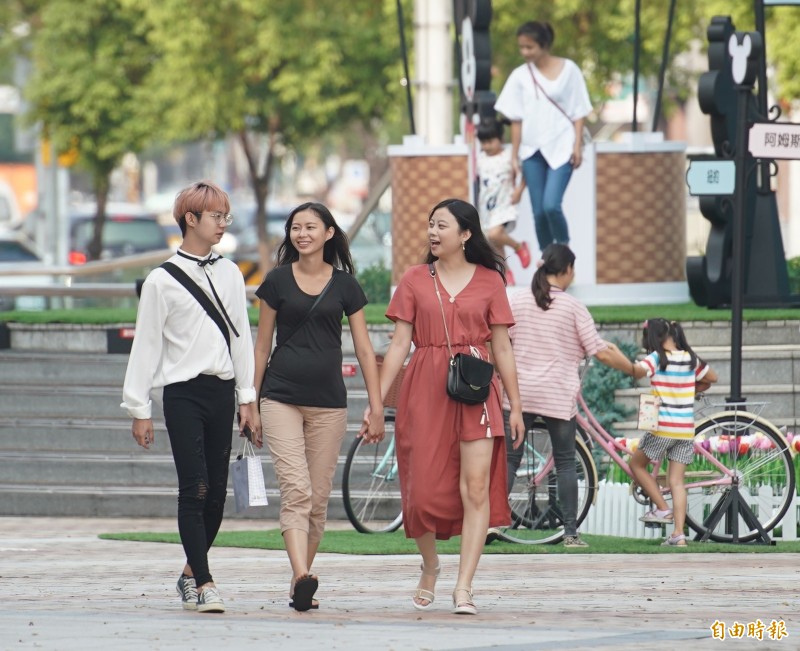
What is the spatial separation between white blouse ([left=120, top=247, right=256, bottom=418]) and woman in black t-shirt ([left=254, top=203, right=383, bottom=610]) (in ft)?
0.77

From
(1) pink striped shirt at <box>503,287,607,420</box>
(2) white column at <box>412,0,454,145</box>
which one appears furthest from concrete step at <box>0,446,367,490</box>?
(2) white column at <box>412,0,454,145</box>

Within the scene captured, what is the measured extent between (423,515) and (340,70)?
991 inches

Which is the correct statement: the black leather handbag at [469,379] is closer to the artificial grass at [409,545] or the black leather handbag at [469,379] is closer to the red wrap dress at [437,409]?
the red wrap dress at [437,409]

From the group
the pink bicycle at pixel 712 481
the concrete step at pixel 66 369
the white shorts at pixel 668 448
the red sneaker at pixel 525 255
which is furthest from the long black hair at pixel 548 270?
the red sneaker at pixel 525 255

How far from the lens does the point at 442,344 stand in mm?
8289

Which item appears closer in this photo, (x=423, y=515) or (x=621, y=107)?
(x=423, y=515)

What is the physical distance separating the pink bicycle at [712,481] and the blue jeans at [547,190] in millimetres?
4396

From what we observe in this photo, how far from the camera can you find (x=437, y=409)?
Answer: 27.1ft

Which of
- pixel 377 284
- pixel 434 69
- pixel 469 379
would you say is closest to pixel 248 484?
pixel 469 379

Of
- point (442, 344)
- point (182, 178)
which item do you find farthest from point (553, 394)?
point (182, 178)

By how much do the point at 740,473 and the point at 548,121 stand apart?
481 centimetres

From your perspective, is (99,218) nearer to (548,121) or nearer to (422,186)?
(422,186)

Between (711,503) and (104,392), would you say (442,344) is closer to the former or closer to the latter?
(711,503)

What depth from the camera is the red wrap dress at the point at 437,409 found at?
8.27 metres
